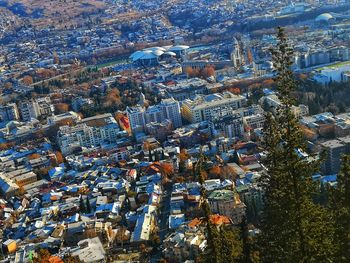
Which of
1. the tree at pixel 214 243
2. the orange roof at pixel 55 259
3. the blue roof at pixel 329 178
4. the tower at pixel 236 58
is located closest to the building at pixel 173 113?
the blue roof at pixel 329 178

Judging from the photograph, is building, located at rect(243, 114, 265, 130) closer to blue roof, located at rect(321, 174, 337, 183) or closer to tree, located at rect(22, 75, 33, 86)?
blue roof, located at rect(321, 174, 337, 183)

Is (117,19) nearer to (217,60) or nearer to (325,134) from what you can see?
(217,60)

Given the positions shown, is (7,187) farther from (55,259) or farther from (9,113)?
(9,113)

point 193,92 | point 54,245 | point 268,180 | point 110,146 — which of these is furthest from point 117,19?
point 268,180

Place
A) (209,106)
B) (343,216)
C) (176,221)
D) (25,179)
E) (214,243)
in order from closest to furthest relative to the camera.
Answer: (214,243)
(343,216)
(176,221)
(25,179)
(209,106)

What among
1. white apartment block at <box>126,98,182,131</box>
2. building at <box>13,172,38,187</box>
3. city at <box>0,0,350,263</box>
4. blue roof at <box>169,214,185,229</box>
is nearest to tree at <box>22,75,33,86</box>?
city at <box>0,0,350,263</box>

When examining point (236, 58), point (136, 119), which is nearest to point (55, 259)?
point (136, 119)

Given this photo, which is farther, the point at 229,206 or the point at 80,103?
the point at 80,103
